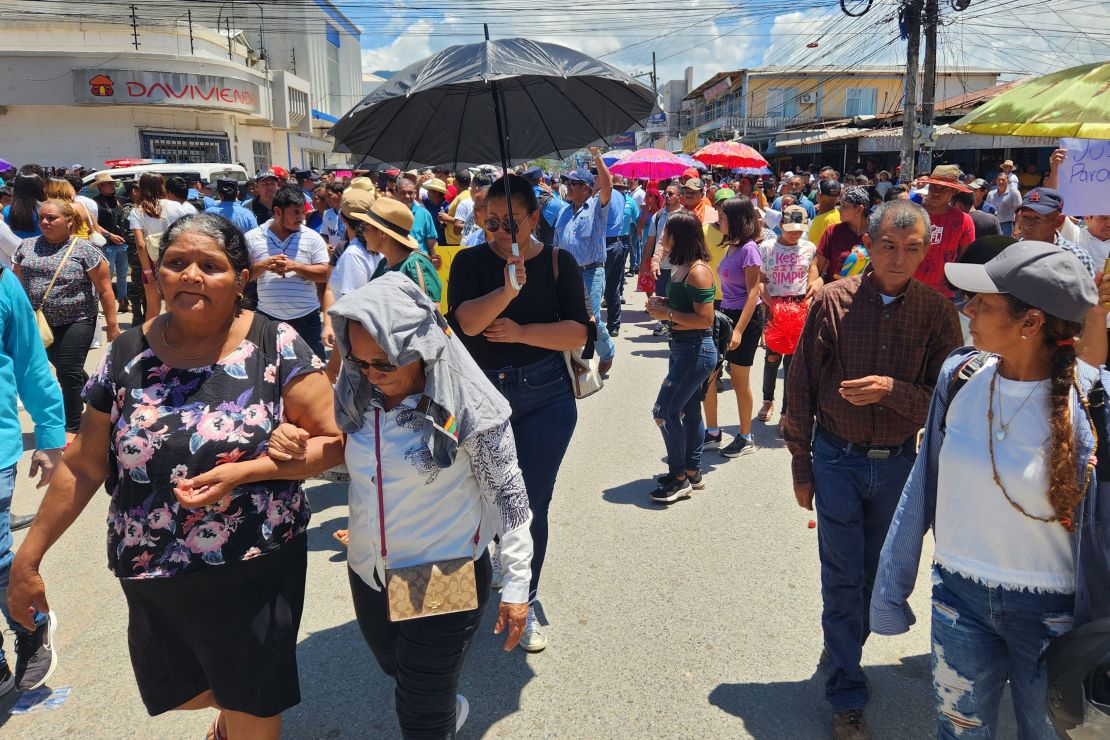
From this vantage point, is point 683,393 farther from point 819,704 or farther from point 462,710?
point 462,710

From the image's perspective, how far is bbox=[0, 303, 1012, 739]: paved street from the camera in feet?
10.1

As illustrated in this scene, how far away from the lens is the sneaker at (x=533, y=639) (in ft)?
→ 11.5

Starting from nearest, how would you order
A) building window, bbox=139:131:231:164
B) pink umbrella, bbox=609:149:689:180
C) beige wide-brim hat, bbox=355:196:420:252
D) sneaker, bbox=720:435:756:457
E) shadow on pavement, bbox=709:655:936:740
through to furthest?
shadow on pavement, bbox=709:655:936:740 < beige wide-brim hat, bbox=355:196:420:252 < sneaker, bbox=720:435:756:457 < pink umbrella, bbox=609:149:689:180 < building window, bbox=139:131:231:164

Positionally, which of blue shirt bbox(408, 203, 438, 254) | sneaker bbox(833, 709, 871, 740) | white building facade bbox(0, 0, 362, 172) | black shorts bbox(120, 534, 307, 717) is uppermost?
white building facade bbox(0, 0, 362, 172)

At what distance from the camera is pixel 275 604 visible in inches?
96.7

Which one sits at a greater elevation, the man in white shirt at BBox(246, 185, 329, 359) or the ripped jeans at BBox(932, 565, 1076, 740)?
the man in white shirt at BBox(246, 185, 329, 359)

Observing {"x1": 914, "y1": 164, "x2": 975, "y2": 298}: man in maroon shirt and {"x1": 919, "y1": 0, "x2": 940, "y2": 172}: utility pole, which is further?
{"x1": 919, "y1": 0, "x2": 940, "y2": 172}: utility pole

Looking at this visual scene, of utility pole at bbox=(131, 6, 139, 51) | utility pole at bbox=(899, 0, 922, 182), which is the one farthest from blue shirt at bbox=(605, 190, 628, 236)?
utility pole at bbox=(131, 6, 139, 51)

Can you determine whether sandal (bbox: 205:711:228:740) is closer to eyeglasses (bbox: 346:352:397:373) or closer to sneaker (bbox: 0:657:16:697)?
sneaker (bbox: 0:657:16:697)

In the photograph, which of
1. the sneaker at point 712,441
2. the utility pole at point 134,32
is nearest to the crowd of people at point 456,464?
the sneaker at point 712,441

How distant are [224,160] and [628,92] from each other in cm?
3755

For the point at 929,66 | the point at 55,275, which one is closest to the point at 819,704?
the point at 55,275

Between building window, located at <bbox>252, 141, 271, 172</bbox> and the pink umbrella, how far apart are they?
3204 centimetres

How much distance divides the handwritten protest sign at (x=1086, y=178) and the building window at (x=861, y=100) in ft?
207
